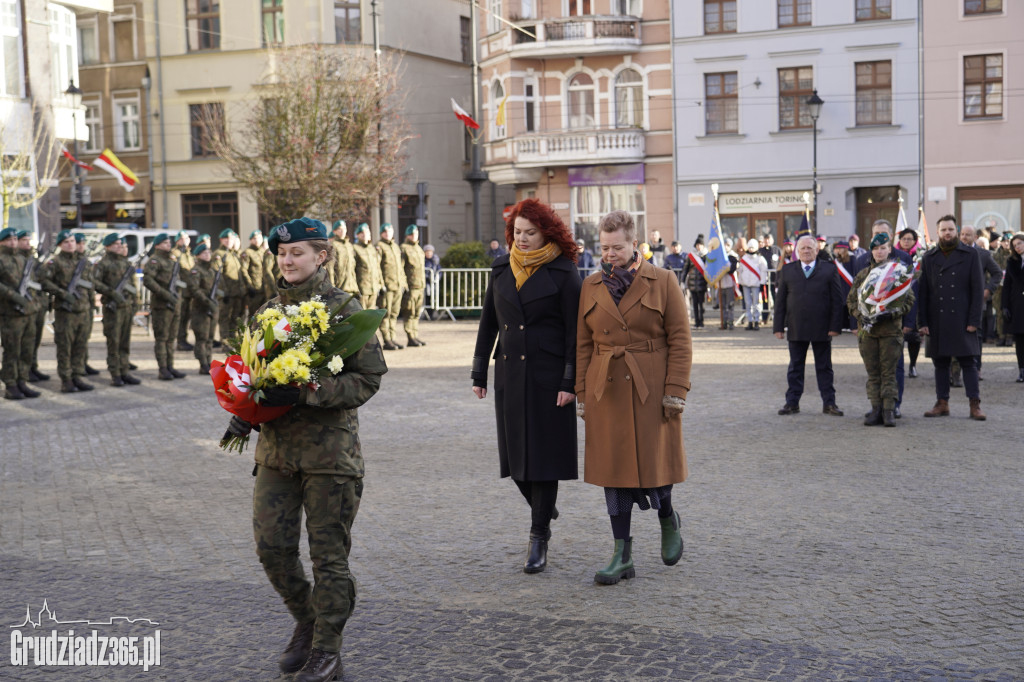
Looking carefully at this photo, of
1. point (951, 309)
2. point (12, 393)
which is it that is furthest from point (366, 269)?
point (951, 309)

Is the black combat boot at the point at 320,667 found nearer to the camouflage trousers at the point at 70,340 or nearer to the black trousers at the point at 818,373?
the black trousers at the point at 818,373

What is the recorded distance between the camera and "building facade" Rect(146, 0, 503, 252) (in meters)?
43.7

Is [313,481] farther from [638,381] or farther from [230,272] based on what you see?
[230,272]

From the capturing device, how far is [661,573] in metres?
6.57

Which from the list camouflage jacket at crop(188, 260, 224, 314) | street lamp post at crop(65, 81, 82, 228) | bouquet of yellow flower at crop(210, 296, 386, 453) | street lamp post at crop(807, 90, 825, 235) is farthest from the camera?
street lamp post at crop(807, 90, 825, 235)

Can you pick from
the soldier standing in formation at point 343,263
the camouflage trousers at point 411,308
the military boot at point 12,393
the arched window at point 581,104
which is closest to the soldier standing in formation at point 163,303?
the military boot at point 12,393

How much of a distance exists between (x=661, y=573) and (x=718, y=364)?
12.0 metres

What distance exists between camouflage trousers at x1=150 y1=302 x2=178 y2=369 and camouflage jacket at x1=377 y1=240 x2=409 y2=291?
4826 millimetres

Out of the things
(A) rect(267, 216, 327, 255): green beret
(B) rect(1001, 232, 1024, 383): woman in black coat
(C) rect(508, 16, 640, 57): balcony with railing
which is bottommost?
(B) rect(1001, 232, 1024, 383): woman in black coat

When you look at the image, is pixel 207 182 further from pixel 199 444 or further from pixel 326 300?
pixel 326 300

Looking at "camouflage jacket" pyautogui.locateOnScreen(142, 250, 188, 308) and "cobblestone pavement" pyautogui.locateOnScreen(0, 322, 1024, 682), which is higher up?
"camouflage jacket" pyautogui.locateOnScreen(142, 250, 188, 308)

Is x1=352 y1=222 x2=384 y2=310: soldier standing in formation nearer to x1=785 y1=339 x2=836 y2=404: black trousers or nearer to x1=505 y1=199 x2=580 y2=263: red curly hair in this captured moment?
x1=785 y1=339 x2=836 y2=404: black trousers

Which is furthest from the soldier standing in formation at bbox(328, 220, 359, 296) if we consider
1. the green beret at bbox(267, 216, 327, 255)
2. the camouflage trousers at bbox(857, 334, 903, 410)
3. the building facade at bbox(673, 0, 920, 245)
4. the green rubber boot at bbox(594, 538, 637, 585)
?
the building facade at bbox(673, 0, 920, 245)

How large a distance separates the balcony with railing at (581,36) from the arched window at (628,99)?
100 centimetres
